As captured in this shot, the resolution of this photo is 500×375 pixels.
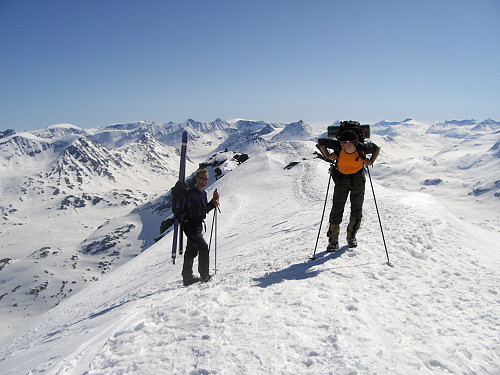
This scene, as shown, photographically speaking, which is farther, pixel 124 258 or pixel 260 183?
pixel 124 258

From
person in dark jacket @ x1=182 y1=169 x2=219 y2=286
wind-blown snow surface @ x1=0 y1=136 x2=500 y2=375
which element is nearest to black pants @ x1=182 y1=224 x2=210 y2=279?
person in dark jacket @ x1=182 y1=169 x2=219 y2=286

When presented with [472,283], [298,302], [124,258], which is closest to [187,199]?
[298,302]

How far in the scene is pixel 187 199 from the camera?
25.7 ft

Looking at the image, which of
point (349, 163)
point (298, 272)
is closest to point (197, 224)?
point (298, 272)

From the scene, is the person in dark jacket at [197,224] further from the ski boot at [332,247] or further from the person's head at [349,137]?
the person's head at [349,137]

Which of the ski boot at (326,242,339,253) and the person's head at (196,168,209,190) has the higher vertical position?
the person's head at (196,168,209,190)

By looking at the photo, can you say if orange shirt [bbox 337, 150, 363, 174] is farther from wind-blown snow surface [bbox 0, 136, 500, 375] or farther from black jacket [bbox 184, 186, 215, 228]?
black jacket [bbox 184, 186, 215, 228]

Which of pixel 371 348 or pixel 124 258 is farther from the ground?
pixel 371 348

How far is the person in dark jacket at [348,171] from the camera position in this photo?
7543 millimetres

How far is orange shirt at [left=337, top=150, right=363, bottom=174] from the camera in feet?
25.2

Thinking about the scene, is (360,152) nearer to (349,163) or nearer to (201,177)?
(349,163)

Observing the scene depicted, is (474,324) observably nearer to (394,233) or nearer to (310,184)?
(394,233)

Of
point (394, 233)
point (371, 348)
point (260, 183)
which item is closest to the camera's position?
point (371, 348)

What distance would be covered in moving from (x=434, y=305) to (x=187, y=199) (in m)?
6.10
